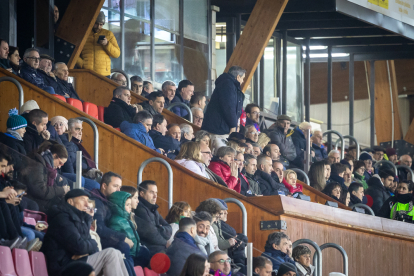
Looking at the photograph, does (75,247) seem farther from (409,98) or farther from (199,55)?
(409,98)

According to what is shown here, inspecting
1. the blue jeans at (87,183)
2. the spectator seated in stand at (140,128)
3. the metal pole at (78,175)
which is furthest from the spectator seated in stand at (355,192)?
the metal pole at (78,175)

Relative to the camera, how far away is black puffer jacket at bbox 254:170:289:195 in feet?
26.0

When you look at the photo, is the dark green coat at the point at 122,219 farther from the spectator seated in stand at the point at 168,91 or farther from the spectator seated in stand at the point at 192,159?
the spectator seated in stand at the point at 168,91

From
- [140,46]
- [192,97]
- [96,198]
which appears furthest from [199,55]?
[96,198]

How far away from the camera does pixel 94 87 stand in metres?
9.57

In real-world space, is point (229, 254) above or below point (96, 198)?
below

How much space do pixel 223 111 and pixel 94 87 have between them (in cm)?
206

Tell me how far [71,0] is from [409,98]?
45.5 feet

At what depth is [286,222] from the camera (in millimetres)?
6586

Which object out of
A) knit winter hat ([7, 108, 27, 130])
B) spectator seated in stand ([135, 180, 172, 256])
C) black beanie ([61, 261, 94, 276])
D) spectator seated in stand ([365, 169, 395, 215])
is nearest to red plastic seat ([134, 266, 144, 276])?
spectator seated in stand ([135, 180, 172, 256])

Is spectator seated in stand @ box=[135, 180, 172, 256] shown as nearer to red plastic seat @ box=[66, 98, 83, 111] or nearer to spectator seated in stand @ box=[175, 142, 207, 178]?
spectator seated in stand @ box=[175, 142, 207, 178]

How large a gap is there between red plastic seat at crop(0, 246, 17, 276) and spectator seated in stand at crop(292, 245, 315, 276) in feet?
9.52

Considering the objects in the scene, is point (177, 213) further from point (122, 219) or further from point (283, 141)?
point (283, 141)

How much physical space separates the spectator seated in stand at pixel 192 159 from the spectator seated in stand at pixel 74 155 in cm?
91
